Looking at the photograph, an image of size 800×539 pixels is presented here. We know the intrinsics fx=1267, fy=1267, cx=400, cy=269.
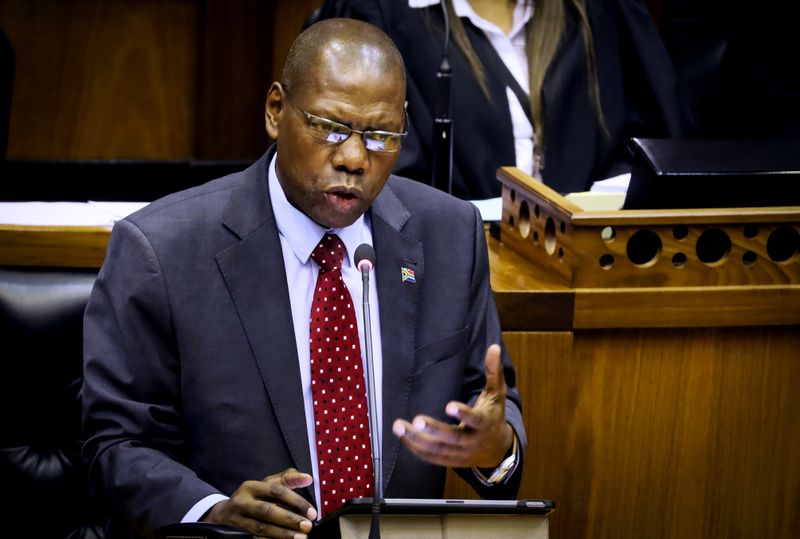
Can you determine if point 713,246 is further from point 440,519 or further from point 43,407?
point 43,407

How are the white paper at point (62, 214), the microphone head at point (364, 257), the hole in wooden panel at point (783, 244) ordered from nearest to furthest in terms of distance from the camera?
1. the microphone head at point (364, 257)
2. the white paper at point (62, 214)
3. the hole in wooden panel at point (783, 244)

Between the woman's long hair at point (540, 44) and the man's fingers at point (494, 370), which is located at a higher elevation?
the woman's long hair at point (540, 44)

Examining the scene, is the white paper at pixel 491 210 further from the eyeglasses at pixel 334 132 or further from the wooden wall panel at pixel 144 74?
the wooden wall panel at pixel 144 74

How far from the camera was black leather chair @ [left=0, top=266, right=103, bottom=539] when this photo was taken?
2.03 m

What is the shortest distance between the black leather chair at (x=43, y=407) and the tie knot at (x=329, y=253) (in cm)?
43

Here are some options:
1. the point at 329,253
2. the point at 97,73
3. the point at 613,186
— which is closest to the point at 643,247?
the point at 613,186

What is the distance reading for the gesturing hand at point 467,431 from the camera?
1658 millimetres

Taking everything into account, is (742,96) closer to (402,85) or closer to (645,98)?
(645,98)

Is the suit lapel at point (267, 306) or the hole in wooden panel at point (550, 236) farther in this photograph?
the hole in wooden panel at point (550, 236)

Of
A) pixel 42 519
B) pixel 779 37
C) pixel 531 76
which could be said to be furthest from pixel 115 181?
pixel 42 519

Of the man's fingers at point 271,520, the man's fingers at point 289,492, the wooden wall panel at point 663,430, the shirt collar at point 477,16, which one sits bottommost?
the wooden wall panel at point 663,430

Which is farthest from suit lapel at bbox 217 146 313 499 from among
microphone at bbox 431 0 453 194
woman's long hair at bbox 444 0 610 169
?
woman's long hair at bbox 444 0 610 169

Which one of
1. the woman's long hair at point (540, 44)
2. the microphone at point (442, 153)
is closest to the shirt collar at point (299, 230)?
the microphone at point (442, 153)

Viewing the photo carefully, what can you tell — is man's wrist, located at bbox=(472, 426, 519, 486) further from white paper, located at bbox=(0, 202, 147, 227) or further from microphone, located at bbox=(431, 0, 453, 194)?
microphone, located at bbox=(431, 0, 453, 194)
